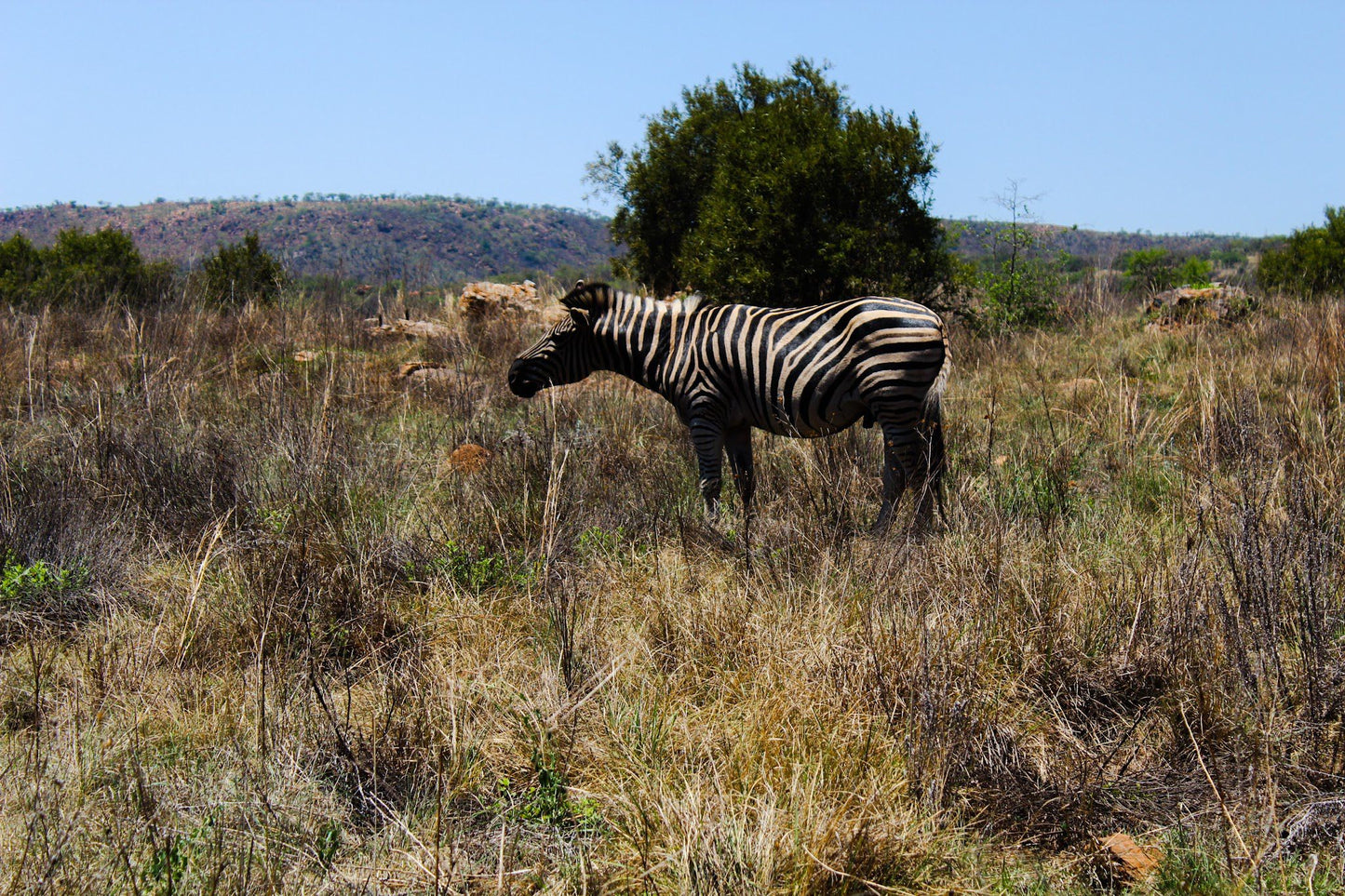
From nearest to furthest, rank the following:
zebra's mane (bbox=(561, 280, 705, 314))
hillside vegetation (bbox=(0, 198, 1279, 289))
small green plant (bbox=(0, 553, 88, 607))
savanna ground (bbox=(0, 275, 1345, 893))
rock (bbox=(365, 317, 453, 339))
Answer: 1. savanna ground (bbox=(0, 275, 1345, 893))
2. small green plant (bbox=(0, 553, 88, 607))
3. zebra's mane (bbox=(561, 280, 705, 314))
4. rock (bbox=(365, 317, 453, 339))
5. hillside vegetation (bbox=(0, 198, 1279, 289))

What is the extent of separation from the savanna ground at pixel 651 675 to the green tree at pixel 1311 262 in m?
10.2

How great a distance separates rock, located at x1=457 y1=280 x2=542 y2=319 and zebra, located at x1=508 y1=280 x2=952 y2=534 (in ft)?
27.6

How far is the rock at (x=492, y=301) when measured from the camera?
1439cm

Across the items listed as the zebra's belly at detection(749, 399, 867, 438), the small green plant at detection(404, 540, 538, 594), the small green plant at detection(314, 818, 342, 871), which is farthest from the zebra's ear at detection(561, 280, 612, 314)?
the small green plant at detection(314, 818, 342, 871)

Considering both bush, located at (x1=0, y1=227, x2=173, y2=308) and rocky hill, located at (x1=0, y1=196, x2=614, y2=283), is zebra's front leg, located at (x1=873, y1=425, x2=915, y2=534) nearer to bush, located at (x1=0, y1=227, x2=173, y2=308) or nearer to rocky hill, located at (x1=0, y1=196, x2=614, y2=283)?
bush, located at (x1=0, y1=227, x2=173, y2=308)

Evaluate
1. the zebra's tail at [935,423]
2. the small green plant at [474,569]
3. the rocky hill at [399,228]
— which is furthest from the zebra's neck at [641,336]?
the rocky hill at [399,228]

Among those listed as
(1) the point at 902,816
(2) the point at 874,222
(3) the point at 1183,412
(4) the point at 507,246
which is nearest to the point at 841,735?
(1) the point at 902,816

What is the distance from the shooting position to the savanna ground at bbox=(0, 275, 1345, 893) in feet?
8.14

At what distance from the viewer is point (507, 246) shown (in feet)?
293

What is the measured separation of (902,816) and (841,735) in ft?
1.36

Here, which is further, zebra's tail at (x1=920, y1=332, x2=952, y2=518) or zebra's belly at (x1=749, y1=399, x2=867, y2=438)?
zebra's belly at (x1=749, y1=399, x2=867, y2=438)

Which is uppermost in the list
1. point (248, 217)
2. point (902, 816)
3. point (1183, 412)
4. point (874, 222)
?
point (248, 217)

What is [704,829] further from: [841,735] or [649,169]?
[649,169]

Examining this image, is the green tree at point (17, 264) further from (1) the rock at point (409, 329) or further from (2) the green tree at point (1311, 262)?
(2) the green tree at point (1311, 262)
